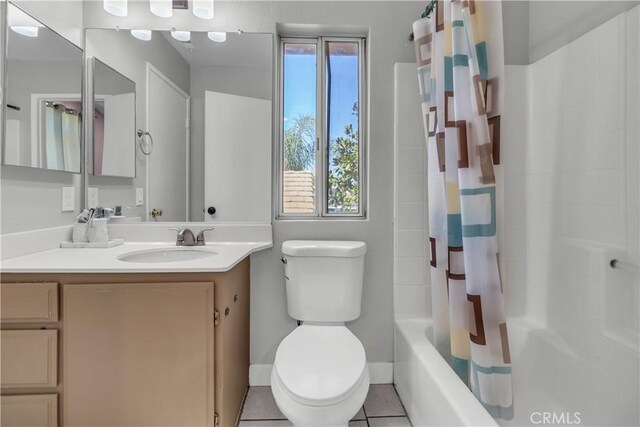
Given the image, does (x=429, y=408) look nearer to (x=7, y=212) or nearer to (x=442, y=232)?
(x=442, y=232)

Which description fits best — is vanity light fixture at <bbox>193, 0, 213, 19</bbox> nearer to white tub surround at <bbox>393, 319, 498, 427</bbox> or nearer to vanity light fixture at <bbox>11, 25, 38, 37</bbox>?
vanity light fixture at <bbox>11, 25, 38, 37</bbox>

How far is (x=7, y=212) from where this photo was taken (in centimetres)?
140

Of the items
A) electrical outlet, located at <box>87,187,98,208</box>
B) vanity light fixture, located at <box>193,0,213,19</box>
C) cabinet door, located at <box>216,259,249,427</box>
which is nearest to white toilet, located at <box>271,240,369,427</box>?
cabinet door, located at <box>216,259,249,427</box>

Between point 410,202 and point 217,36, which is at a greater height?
point 217,36

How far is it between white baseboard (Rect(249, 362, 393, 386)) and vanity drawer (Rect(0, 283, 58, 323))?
1.05 meters

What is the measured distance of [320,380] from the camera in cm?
126

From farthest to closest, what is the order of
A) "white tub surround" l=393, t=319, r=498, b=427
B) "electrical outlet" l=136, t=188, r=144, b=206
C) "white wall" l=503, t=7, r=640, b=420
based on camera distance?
"electrical outlet" l=136, t=188, r=144, b=206, "white wall" l=503, t=7, r=640, b=420, "white tub surround" l=393, t=319, r=498, b=427

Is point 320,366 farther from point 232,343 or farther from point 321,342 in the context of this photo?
point 232,343

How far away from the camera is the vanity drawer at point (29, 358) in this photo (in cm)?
123

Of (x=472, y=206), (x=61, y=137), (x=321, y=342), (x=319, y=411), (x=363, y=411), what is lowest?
(x=363, y=411)

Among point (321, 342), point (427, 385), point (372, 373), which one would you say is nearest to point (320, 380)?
point (321, 342)

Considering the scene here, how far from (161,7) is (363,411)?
233 centimetres

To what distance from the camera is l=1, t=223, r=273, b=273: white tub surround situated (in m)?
1.25

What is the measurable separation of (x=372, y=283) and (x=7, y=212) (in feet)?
5.57
